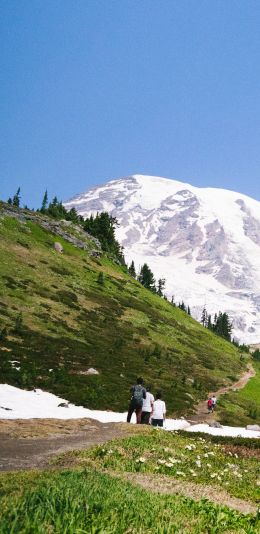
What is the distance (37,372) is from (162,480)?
3356 cm

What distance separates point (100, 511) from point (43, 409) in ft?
92.4

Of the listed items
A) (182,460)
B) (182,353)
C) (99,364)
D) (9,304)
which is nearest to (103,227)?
(182,353)

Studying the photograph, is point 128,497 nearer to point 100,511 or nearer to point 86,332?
point 100,511

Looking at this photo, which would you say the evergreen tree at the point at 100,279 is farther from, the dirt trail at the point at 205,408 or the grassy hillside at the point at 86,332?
the dirt trail at the point at 205,408

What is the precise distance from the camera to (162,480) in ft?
36.9

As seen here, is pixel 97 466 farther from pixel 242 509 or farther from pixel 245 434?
pixel 245 434

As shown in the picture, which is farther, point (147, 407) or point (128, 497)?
point (147, 407)

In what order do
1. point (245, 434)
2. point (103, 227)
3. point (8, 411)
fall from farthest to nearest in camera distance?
point (103, 227) < point (245, 434) < point (8, 411)

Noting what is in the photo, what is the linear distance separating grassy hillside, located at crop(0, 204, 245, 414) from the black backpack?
44.2 ft

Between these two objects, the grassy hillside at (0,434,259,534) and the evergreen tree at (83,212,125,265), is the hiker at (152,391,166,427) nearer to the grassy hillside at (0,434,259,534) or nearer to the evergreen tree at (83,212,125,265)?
the grassy hillside at (0,434,259,534)

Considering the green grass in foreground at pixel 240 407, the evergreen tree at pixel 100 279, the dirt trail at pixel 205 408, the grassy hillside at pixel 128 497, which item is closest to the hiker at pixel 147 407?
the grassy hillside at pixel 128 497

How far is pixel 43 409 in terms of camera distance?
33094 millimetres

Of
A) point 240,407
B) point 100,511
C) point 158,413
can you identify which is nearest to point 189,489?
point 100,511

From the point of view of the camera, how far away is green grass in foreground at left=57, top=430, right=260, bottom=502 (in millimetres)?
12203
